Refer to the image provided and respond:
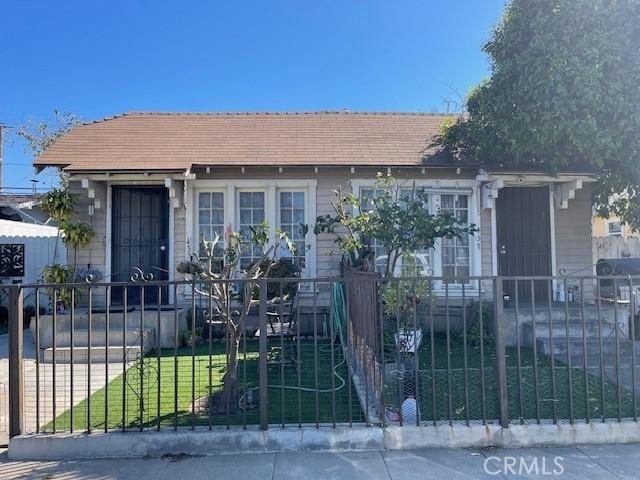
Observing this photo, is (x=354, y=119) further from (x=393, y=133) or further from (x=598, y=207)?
(x=598, y=207)

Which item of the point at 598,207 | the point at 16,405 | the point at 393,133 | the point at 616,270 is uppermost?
the point at 393,133

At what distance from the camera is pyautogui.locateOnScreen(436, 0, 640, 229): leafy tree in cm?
687

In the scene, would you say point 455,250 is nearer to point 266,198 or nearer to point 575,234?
point 575,234

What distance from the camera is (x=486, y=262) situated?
906cm

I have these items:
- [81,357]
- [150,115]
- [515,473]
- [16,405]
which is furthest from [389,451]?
[150,115]

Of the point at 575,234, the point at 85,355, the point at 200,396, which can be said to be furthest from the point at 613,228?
the point at 85,355

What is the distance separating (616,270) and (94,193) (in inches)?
425

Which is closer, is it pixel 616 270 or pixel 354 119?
pixel 616 270

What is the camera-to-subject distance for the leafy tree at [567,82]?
687cm

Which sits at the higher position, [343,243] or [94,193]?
[94,193]

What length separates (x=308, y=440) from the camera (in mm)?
3973

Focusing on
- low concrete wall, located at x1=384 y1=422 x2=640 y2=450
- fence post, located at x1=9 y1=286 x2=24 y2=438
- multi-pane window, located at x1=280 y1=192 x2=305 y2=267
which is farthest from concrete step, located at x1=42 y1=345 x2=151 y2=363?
low concrete wall, located at x1=384 y1=422 x2=640 y2=450

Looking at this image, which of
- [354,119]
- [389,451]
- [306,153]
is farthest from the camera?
[354,119]

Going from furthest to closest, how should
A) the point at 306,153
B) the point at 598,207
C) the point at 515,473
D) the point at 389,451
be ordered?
the point at 598,207 < the point at 306,153 < the point at 389,451 < the point at 515,473
